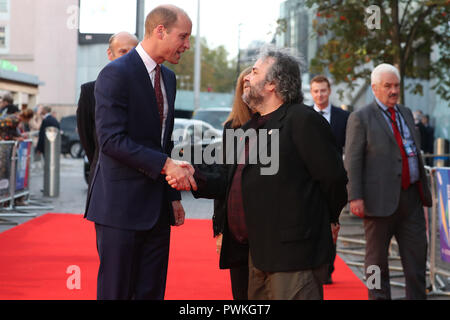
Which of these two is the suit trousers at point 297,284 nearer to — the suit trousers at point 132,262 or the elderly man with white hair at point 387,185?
the suit trousers at point 132,262

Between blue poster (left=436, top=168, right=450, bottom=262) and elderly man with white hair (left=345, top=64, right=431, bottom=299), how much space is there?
804 millimetres

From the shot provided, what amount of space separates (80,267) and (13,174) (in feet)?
16.6

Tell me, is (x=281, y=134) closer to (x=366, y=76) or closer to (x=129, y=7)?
(x=129, y=7)

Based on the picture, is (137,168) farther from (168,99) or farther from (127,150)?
(168,99)

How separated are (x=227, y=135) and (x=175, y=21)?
1.02m

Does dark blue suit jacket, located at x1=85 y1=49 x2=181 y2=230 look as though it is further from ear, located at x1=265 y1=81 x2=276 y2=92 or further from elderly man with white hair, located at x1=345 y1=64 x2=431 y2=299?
elderly man with white hair, located at x1=345 y1=64 x2=431 y2=299

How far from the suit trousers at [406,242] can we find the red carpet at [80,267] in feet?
2.41

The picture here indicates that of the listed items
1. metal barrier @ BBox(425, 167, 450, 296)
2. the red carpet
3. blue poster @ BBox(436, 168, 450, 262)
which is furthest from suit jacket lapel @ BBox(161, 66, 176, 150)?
metal barrier @ BBox(425, 167, 450, 296)

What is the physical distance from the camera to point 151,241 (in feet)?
12.7

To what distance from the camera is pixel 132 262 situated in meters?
3.78

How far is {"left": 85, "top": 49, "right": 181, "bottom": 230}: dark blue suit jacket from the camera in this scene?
360cm

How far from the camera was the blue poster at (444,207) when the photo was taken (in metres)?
6.39

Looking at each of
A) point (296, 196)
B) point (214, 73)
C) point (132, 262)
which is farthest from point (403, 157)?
point (214, 73)

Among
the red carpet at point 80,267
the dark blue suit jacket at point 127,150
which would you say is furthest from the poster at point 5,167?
the dark blue suit jacket at point 127,150
